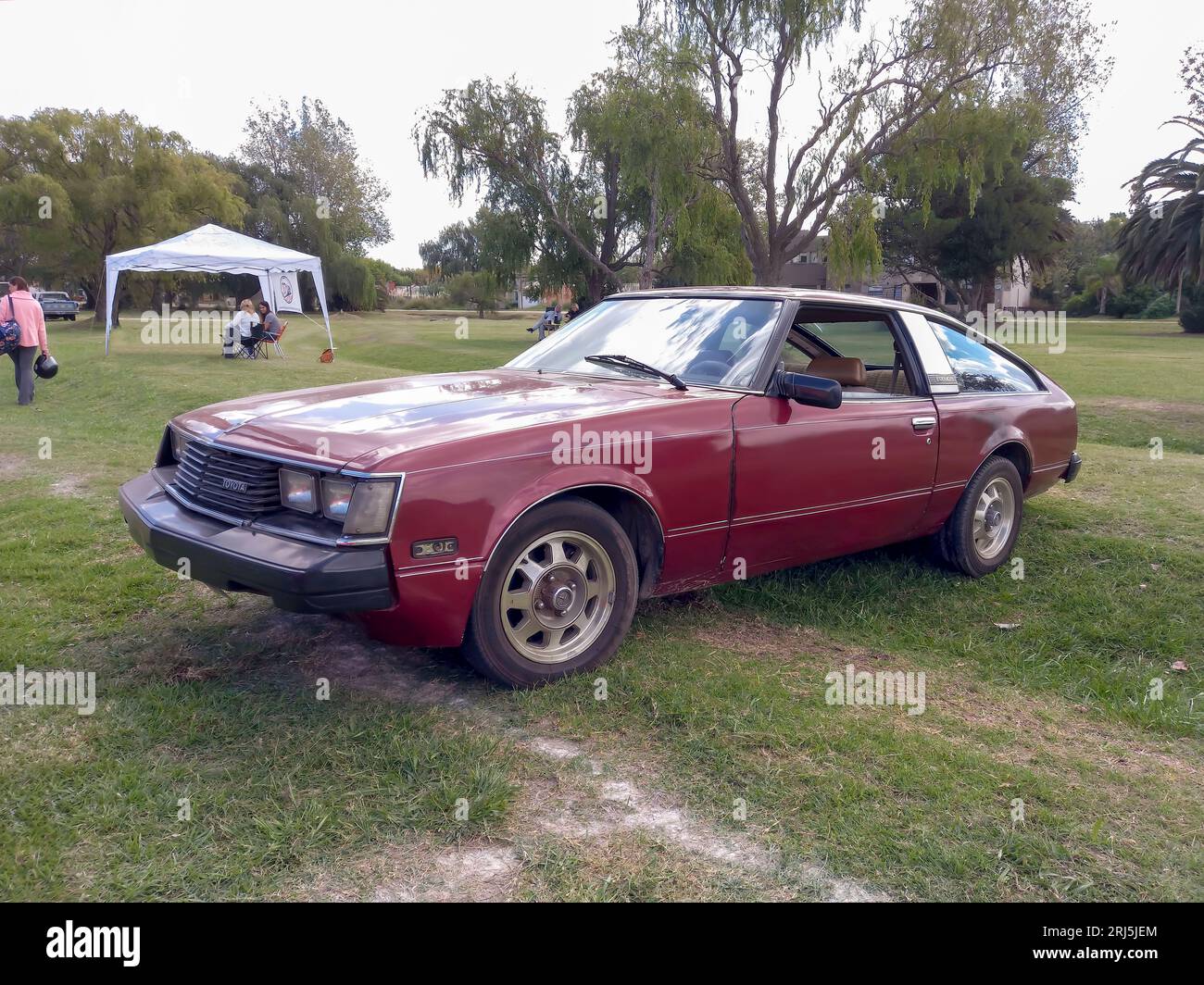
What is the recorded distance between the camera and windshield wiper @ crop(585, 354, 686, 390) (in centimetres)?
455

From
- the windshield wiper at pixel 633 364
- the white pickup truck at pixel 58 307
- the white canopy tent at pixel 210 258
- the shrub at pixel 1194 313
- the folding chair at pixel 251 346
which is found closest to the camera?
the windshield wiper at pixel 633 364

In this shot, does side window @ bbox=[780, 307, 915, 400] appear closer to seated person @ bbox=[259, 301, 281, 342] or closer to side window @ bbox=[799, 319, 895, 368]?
side window @ bbox=[799, 319, 895, 368]

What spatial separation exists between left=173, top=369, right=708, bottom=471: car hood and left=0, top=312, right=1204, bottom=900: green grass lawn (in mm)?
947

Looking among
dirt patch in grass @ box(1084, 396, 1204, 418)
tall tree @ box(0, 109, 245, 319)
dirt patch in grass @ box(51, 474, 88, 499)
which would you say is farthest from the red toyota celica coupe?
tall tree @ box(0, 109, 245, 319)

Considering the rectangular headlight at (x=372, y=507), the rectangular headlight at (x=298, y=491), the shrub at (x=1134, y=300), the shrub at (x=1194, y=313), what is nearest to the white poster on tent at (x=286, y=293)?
the rectangular headlight at (x=298, y=491)

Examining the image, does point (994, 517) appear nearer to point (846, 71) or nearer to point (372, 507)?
point (372, 507)

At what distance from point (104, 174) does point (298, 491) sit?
40.6 meters

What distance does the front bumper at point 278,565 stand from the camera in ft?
10.8

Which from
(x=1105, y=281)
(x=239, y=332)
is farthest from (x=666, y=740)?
(x=1105, y=281)

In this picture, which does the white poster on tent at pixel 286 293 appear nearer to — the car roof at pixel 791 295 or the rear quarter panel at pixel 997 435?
the car roof at pixel 791 295

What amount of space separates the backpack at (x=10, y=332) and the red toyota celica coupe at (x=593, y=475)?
10248mm

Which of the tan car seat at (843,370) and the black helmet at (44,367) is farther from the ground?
the black helmet at (44,367)

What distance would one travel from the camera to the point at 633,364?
188 inches
